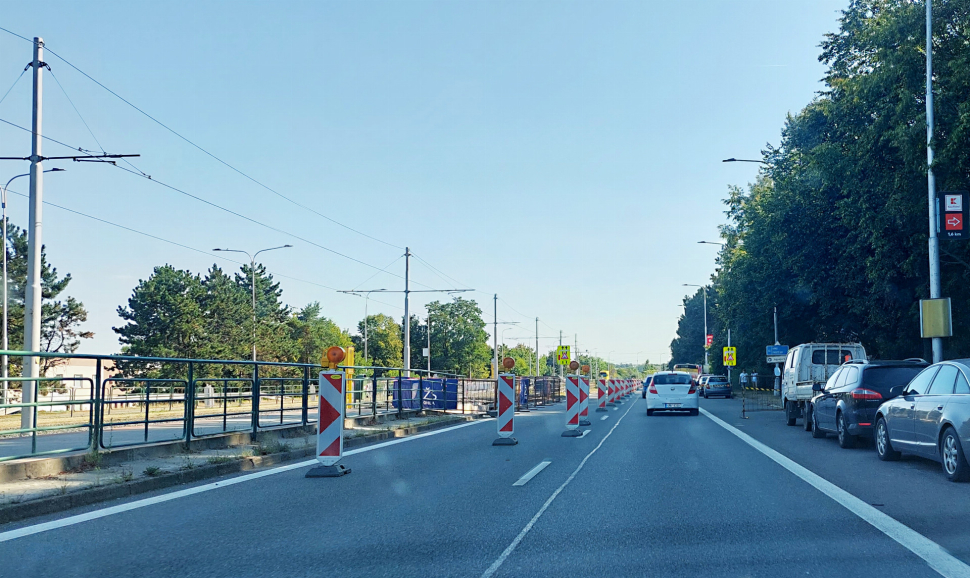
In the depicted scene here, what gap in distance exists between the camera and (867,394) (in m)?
14.3

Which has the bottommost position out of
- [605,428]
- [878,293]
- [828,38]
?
[605,428]

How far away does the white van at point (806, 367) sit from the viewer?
21500mm

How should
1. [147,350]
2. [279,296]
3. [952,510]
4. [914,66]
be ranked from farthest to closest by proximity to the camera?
[279,296] < [147,350] < [914,66] < [952,510]

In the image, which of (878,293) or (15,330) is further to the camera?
(15,330)

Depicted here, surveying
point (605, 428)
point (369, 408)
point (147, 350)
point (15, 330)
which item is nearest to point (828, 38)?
point (605, 428)

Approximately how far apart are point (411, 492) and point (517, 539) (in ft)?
9.15

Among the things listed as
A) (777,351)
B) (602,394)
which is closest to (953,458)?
(602,394)

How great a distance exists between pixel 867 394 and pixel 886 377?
0.54 meters

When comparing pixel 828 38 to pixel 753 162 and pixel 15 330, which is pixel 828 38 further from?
pixel 15 330

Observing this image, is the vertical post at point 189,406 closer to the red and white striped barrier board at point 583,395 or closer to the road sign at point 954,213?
the red and white striped barrier board at point 583,395

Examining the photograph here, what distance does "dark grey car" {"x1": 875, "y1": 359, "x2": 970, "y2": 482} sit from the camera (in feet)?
32.0

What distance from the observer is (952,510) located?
307 inches

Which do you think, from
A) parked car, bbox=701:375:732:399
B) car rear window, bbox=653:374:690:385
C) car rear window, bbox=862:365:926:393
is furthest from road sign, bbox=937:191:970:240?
parked car, bbox=701:375:732:399

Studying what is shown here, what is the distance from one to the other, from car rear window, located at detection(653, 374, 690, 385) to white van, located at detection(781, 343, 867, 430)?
11.2 ft
